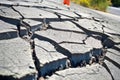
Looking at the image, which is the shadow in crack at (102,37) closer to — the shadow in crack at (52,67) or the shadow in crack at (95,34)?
the shadow in crack at (95,34)

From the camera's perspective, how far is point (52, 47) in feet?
9.68

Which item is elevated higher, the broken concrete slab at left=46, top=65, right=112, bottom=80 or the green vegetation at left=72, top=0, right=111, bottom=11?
the broken concrete slab at left=46, top=65, right=112, bottom=80

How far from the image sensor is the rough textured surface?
8.02 feet

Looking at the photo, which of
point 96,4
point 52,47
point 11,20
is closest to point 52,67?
point 52,47

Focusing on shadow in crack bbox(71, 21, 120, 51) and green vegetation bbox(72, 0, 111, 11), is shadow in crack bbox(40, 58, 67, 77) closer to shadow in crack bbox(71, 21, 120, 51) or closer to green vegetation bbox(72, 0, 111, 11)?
shadow in crack bbox(71, 21, 120, 51)

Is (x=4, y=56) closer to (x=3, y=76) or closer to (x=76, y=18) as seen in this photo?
(x=3, y=76)

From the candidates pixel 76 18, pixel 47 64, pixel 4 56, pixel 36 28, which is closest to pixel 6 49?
pixel 4 56

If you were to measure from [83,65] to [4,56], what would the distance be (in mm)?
954

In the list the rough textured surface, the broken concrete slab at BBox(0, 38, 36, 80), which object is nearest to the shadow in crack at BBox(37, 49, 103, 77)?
the rough textured surface

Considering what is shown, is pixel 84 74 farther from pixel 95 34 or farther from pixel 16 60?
pixel 95 34

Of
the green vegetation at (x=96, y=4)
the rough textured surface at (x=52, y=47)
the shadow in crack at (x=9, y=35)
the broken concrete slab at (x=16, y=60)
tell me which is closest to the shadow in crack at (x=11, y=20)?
the rough textured surface at (x=52, y=47)

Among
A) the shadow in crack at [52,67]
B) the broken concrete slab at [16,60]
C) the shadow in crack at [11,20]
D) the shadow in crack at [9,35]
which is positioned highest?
the shadow in crack at [11,20]

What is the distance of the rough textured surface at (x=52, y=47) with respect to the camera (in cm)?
244

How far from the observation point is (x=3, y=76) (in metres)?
2.11
